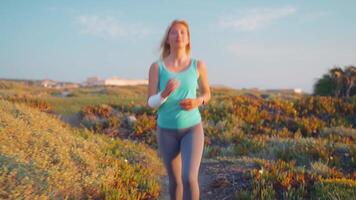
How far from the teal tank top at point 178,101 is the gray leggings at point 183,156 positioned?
68 mm

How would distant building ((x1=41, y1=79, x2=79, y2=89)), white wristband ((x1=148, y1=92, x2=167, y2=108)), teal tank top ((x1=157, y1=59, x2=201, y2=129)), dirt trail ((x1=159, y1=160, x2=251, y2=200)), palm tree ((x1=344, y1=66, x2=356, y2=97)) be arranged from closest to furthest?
white wristband ((x1=148, y1=92, x2=167, y2=108)) → teal tank top ((x1=157, y1=59, x2=201, y2=129)) → dirt trail ((x1=159, y1=160, x2=251, y2=200)) → palm tree ((x1=344, y1=66, x2=356, y2=97)) → distant building ((x1=41, y1=79, x2=79, y2=89))

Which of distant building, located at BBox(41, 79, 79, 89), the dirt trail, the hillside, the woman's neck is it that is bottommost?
the dirt trail

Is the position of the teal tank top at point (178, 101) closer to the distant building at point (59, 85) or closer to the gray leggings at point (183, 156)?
the gray leggings at point (183, 156)

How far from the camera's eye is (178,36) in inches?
189

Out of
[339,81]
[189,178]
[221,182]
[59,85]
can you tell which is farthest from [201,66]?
[59,85]

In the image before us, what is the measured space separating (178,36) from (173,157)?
131 centimetres

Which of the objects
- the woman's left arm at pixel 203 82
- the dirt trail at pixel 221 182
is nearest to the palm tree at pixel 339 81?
the dirt trail at pixel 221 182

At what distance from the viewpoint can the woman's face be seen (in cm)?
482

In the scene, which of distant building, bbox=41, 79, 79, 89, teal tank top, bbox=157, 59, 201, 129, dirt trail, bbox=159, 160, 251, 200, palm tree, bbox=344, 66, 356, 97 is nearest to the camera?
teal tank top, bbox=157, 59, 201, 129

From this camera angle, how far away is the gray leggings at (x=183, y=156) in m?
4.46

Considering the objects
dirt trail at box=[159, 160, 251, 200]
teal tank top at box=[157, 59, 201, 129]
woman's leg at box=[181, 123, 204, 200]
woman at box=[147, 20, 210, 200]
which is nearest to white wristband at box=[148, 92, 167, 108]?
woman at box=[147, 20, 210, 200]

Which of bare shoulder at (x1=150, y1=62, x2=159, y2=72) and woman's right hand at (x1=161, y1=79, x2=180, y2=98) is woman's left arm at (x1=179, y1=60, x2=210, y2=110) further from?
bare shoulder at (x1=150, y1=62, x2=159, y2=72)

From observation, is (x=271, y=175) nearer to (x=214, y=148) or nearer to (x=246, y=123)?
(x=214, y=148)

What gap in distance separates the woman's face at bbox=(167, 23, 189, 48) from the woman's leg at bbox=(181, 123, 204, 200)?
91cm
